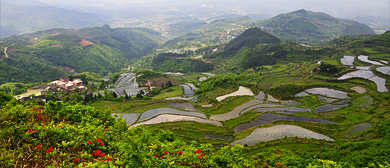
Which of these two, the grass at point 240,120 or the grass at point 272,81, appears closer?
the grass at point 240,120

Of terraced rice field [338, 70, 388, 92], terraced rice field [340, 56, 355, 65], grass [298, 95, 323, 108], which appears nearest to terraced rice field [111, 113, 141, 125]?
grass [298, 95, 323, 108]

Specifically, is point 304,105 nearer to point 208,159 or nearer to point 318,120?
point 318,120

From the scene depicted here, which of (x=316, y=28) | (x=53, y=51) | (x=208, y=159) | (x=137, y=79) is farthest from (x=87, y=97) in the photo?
(x=316, y=28)

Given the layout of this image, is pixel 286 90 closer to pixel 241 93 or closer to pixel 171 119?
pixel 241 93

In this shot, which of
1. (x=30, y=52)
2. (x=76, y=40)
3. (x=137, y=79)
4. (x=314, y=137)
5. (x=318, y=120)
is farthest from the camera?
(x=76, y=40)

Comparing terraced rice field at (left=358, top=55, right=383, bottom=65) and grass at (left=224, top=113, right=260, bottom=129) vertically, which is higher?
terraced rice field at (left=358, top=55, right=383, bottom=65)

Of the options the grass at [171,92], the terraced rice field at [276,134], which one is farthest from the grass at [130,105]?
the terraced rice field at [276,134]

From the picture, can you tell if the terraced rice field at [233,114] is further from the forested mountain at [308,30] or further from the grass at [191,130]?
the forested mountain at [308,30]

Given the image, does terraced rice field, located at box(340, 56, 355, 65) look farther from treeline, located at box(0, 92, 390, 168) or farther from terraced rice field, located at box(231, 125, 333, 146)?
treeline, located at box(0, 92, 390, 168)

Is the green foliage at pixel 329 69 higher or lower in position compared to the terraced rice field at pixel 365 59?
lower
